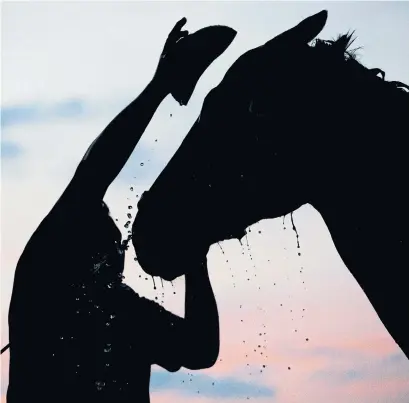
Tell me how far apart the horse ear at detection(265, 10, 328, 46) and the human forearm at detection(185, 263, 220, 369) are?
1.62m

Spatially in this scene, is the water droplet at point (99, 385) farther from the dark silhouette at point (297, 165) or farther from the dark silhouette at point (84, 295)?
the dark silhouette at point (297, 165)

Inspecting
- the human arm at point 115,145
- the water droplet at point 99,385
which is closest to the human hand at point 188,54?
the human arm at point 115,145

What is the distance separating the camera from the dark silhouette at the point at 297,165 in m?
2.10

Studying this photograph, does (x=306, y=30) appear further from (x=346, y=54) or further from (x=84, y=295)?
(x=84, y=295)

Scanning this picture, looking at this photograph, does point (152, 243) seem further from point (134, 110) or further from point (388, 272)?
point (388, 272)

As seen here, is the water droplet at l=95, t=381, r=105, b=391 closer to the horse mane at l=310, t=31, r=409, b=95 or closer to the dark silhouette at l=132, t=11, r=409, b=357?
the dark silhouette at l=132, t=11, r=409, b=357

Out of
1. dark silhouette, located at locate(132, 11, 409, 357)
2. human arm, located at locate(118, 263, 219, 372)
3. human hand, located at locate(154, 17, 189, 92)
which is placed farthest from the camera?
human arm, located at locate(118, 263, 219, 372)

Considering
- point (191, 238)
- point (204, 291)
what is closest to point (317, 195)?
point (191, 238)

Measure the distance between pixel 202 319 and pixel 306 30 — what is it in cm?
206

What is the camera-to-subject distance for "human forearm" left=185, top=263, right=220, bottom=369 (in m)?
3.64

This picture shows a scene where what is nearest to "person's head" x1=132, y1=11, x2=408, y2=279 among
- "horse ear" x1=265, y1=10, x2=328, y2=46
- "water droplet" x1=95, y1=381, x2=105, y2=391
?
"horse ear" x1=265, y1=10, x2=328, y2=46

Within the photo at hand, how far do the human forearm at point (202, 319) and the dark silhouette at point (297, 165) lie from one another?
95 centimetres

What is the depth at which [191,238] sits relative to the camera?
8.56 feet

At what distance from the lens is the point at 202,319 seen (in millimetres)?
3771
